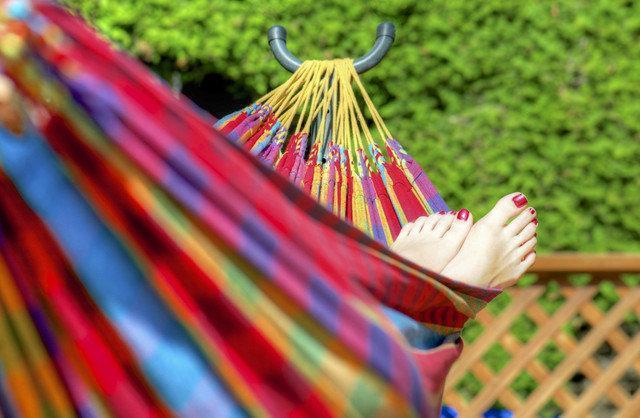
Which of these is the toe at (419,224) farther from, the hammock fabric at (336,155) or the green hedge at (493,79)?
the green hedge at (493,79)

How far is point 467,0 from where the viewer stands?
333 cm

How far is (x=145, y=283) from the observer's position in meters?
0.82

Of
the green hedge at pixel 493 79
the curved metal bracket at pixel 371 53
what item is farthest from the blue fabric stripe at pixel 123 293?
the green hedge at pixel 493 79

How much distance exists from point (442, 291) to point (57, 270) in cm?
45

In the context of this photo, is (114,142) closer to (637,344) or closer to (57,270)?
(57,270)

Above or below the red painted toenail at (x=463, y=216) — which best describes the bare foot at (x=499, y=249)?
below

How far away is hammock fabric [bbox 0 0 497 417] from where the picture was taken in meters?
0.80

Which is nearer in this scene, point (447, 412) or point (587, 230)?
point (447, 412)

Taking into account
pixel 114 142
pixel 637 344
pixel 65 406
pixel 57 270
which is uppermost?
pixel 114 142

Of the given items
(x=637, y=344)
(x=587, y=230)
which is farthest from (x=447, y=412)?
(x=587, y=230)

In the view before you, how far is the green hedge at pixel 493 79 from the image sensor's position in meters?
3.33

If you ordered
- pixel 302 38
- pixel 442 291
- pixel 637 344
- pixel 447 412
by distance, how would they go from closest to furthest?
pixel 442 291, pixel 447 412, pixel 637 344, pixel 302 38

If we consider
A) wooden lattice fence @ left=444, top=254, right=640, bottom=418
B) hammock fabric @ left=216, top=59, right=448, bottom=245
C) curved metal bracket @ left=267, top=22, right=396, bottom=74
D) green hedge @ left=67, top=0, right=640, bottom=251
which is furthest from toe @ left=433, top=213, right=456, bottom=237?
green hedge @ left=67, top=0, right=640, bottom=251

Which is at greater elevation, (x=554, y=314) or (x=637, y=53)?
(x=637, y=53)
